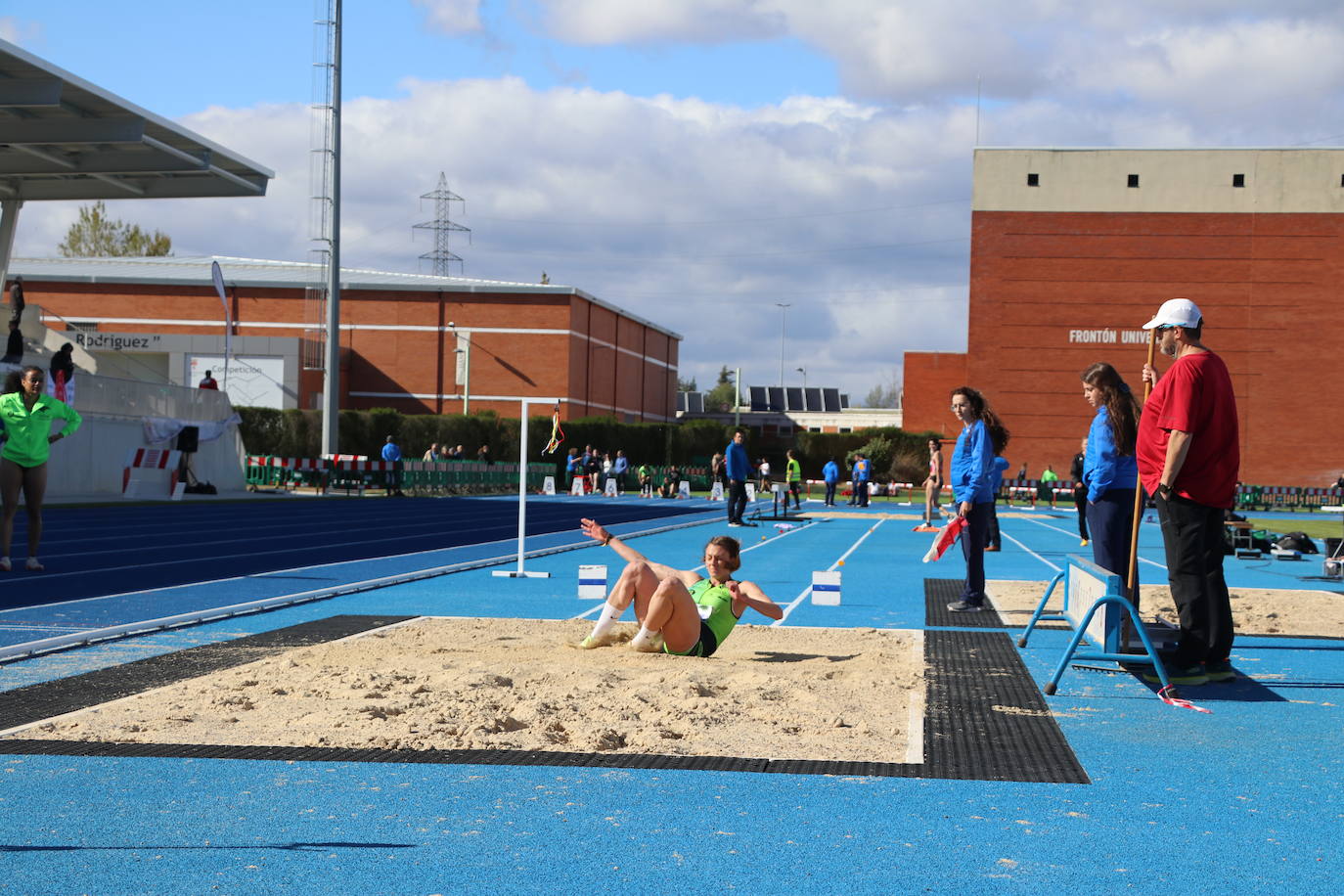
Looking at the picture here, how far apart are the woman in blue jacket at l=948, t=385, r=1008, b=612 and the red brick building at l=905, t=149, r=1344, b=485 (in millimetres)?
48109

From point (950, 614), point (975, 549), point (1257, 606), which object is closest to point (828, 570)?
point (950, 614)

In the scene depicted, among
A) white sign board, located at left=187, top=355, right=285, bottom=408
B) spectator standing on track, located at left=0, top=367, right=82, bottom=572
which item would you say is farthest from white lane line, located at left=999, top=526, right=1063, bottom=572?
white sign board, located at left=187, top=355, right=285, bottom=408

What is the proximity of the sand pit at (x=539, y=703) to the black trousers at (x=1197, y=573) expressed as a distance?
153cm

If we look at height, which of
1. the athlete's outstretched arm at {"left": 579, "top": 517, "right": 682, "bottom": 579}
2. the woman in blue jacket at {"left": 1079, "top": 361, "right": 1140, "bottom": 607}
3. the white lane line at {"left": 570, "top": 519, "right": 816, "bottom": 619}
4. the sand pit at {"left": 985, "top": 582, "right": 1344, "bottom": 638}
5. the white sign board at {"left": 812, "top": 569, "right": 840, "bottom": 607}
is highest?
the woman in blue jacket at {"left": 1079, "top": 361, "right": 1140, "bottom": 607}

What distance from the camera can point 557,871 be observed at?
4.11m

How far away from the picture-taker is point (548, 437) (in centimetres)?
5600

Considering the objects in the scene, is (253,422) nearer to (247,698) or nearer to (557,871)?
(247,698)

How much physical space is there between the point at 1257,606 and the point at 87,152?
2949cm

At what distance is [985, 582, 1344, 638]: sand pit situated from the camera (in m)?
10.6

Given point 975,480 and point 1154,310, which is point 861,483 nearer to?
point 1154,310

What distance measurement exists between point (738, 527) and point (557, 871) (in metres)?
22.4

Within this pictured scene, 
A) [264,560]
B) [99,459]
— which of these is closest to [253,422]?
[99,459]

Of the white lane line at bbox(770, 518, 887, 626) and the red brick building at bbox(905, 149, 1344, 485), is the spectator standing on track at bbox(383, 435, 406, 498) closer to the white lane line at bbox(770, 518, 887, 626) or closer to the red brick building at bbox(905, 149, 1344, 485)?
the white lane line at bbox(770, 518, 887, 626)

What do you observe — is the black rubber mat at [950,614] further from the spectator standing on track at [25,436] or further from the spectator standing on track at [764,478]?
the spectator standing on track at [764,478]
